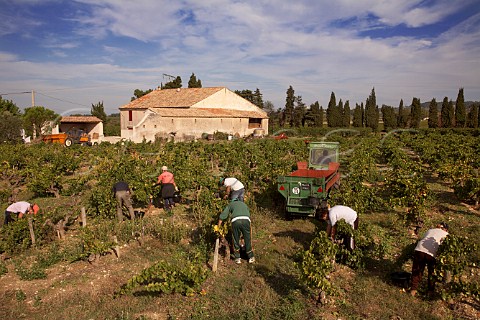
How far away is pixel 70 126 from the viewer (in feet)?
132

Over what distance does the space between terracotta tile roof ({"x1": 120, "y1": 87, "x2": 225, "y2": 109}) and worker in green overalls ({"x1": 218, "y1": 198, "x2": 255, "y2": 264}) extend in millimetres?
32098

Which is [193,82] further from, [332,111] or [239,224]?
[239,224]

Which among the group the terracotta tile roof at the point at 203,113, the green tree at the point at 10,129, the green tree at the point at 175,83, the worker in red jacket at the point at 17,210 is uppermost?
the green tree at the point at 175,83

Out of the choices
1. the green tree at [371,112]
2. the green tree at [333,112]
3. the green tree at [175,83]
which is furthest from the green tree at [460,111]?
the green tree at [175,83]

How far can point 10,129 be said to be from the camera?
29.0 metres

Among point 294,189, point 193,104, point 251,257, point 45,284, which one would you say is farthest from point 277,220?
point 193,104

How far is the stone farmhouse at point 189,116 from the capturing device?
1282 inches

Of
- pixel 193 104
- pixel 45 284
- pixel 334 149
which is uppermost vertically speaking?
pixel 193 104

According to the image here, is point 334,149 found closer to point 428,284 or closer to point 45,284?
point 428,284

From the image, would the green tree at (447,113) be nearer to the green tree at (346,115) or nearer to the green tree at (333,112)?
the green tree at (346,115)

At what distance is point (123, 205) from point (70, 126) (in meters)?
35.2

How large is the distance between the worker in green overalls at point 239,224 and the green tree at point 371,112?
50.3 m

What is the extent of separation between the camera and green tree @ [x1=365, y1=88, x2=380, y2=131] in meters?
52.1

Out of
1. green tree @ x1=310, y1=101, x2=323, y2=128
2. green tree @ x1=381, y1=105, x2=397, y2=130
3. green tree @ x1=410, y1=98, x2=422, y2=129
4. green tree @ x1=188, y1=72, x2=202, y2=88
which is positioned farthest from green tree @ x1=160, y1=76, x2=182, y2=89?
green tree @ x1=410, y1=98, x2=422, y2=129
